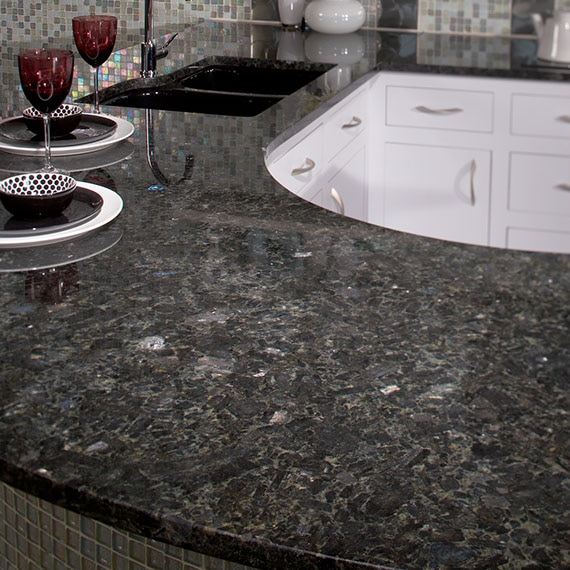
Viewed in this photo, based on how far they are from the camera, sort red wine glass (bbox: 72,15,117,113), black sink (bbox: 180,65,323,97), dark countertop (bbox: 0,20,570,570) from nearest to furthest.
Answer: dark countertop (bbox: 0,20,570,570) < red wine glass (bbox: 72,15,117,113) < black sink (bbox: 180,65,323,97)

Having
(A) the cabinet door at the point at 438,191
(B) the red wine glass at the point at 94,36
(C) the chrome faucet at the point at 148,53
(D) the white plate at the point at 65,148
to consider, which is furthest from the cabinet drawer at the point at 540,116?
(D) the white plate at the point at 65,148

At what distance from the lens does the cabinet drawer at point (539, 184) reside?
11.0ft

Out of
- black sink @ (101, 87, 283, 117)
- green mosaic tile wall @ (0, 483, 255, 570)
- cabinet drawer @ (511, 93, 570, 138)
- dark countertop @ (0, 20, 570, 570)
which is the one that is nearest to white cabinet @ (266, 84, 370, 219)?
black sink @ (101, 87, 283, 117)

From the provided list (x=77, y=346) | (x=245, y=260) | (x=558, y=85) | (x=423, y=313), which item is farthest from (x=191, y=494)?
(x=558, y=85)

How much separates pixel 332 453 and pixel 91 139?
1.16 m

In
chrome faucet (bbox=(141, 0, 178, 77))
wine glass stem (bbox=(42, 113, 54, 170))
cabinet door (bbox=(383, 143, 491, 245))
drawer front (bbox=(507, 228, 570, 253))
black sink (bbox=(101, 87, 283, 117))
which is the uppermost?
chrome faucet (bbox=(141, 0, 178, 77))

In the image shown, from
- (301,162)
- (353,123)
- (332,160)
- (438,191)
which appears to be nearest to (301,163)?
(301,162)

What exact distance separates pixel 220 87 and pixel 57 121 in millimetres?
1295

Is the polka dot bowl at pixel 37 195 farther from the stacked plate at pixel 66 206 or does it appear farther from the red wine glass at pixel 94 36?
the red wine glass at pixel 94 36

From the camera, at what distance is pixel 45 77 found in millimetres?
1676

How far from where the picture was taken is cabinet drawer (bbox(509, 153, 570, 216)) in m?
3.36

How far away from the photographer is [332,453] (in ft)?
3.34

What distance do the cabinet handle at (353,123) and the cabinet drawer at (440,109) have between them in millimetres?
206

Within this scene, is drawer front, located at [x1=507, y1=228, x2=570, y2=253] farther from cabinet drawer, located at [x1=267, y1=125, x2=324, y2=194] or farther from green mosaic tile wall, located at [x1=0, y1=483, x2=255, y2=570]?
green mosaic tile wall, located at [x1=0, y1=483, x2=255, y2=570]
